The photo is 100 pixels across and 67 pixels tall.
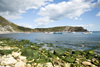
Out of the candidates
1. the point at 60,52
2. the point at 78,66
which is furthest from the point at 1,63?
the point at 60,52

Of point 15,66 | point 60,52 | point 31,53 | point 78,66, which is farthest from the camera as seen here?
point 60,52

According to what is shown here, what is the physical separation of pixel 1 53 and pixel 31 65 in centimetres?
686

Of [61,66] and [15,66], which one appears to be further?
[61,66]

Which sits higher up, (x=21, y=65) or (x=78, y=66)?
(x=21, y=65)

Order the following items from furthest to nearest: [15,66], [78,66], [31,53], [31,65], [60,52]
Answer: [60,52]
[31,53]
[78,66]
[31,65]
[15,66]

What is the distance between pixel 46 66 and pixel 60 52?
7.16 meters

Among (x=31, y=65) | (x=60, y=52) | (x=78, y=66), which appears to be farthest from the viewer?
(x=60, y=52)

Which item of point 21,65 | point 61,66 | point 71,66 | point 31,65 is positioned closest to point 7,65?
point 21,65

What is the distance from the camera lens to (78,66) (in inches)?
352

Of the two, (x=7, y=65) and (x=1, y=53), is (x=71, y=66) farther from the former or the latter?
(x=1, y=53)

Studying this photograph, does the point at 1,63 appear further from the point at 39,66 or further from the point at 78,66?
the point at 78,66

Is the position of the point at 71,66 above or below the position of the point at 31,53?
below

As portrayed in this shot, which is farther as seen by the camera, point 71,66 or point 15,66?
point 71,66

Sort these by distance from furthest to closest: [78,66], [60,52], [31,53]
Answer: [60,52] < [31,53] < [78,66]
